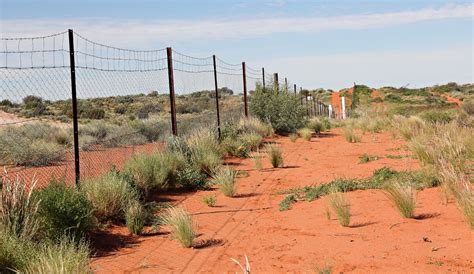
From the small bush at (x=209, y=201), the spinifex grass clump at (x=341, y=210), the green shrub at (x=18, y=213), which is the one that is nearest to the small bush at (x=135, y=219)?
the green shrub at (x=18, y=213)

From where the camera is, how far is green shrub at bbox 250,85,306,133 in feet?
86.8

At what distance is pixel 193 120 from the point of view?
21.4 meters

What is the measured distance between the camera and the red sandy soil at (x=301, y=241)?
6711mm

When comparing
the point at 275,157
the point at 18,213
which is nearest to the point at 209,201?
the point at 18,213

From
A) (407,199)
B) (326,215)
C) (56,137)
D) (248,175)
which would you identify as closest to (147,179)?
(248,175)

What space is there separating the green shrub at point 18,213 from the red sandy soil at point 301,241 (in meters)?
0.95

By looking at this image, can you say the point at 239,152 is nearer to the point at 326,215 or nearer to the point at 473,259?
the point at 326,215

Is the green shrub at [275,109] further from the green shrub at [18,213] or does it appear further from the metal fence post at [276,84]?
the green shrub at [18,213]

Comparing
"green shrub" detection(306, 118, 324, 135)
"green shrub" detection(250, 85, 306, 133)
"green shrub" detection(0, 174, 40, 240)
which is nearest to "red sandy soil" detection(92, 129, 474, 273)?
"green shrub" detection(0, 174, 40, 240)

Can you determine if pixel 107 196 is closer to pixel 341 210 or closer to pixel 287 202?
pixel 287 202

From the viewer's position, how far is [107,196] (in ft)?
30.0

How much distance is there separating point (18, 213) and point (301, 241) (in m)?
3.83

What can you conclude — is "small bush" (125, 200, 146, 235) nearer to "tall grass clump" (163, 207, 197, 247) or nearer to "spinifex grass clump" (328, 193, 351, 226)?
"tall grass clump" (163, 207, 197, 247)

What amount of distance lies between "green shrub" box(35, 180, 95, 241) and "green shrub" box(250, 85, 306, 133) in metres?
18.5
